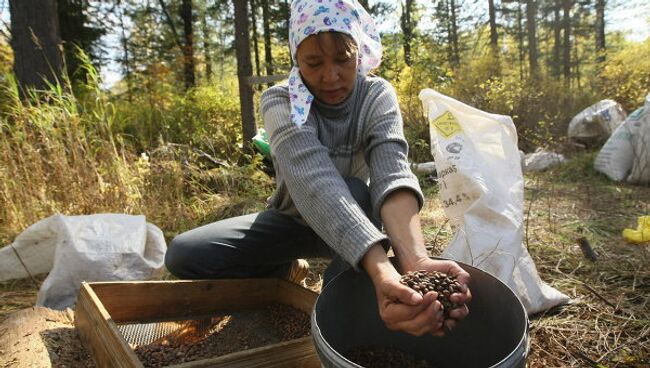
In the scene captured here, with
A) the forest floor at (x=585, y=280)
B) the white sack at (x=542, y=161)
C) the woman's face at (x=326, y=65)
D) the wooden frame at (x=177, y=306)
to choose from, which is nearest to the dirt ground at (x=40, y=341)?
the wooden frame at (x=177, y=306)

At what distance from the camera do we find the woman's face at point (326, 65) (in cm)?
136

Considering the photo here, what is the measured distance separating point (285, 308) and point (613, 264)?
1.53 meters

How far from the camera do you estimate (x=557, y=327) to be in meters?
1.56

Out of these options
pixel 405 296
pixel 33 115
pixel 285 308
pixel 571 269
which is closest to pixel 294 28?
pixel 405 296

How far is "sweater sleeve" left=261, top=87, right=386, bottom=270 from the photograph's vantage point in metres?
1.14

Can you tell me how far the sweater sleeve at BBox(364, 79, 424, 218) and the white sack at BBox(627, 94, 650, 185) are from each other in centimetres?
290

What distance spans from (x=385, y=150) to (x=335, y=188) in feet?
1.00

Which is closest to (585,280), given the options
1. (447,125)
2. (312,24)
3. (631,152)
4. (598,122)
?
(447,125)

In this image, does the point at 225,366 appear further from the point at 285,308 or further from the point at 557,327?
the point at 557,327

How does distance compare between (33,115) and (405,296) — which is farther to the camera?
(33,115)

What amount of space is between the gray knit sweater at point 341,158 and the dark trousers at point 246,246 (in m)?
0.08

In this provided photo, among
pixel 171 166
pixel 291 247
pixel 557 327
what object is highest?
pixel 171 166

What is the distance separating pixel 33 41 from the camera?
160 inches

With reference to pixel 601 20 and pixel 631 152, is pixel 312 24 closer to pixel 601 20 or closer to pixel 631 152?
pixel 631 152
